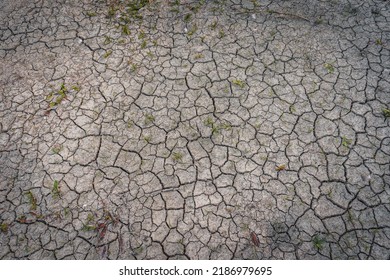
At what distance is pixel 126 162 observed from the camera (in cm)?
285

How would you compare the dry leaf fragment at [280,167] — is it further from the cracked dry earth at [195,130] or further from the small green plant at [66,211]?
the small green plant at [66,211]

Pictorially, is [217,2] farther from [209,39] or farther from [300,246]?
[300,246]

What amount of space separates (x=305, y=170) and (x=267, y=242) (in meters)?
0.73

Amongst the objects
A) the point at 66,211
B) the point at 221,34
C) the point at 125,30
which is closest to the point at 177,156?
the point at 66,211

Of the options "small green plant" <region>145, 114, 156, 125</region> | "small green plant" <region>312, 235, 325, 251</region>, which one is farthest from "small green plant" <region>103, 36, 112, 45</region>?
"small green plant" <region>312, 235, 325, 251</region>

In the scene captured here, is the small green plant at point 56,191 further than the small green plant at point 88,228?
Yes

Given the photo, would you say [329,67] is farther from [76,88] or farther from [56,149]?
[56,149]

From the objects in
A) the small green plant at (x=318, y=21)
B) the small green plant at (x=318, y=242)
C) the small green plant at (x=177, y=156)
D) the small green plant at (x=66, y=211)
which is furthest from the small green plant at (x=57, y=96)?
the small green plant at (x=318, y=21)

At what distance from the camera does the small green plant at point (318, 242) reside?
7.94 feet

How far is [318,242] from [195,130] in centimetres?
141

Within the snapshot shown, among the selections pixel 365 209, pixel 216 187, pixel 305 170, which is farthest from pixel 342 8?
pixel 216 187

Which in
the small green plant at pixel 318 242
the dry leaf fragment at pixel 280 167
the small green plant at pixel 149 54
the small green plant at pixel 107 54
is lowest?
the small green plant at pixel 318 242
